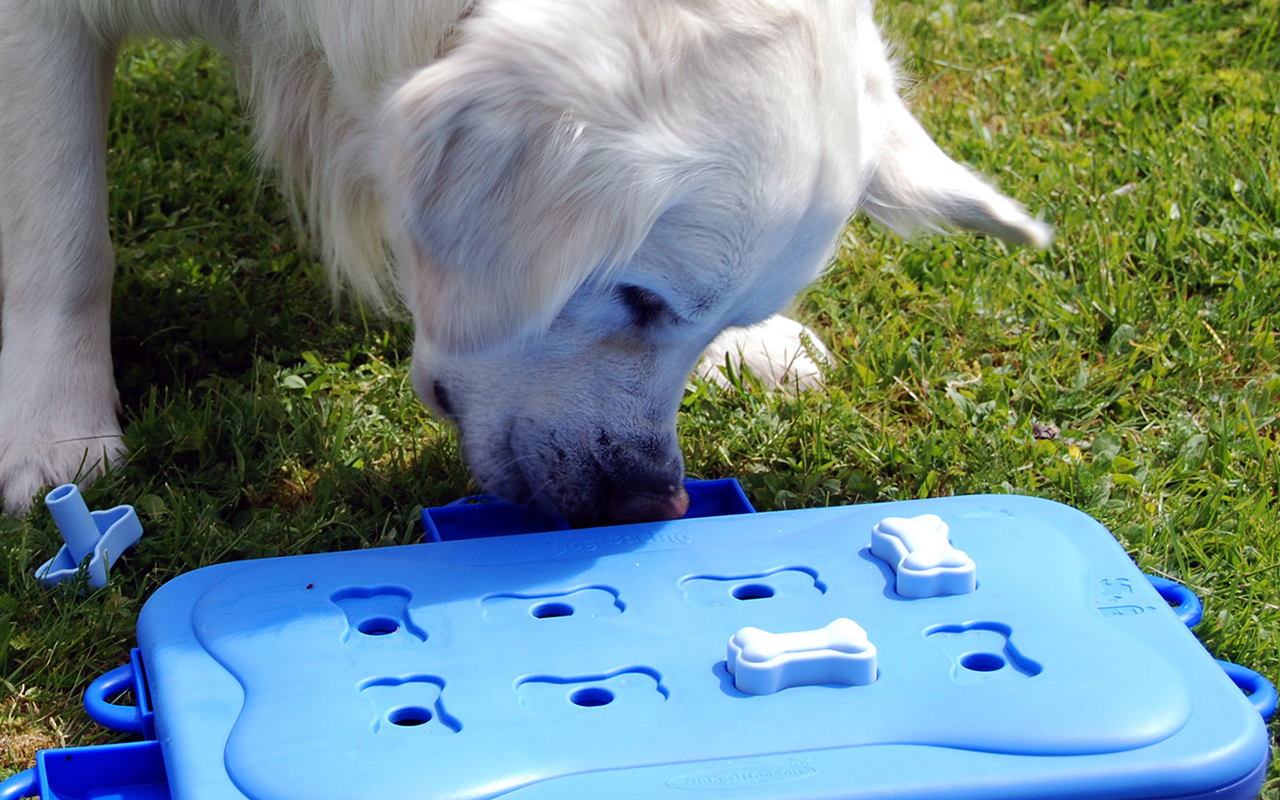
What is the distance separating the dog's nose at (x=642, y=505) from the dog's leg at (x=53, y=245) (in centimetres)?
102

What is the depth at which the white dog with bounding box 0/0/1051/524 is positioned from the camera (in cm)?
187

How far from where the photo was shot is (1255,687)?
197 cm

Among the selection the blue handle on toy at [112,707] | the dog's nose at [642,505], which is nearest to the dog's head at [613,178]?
the dog's nose at [642,505]

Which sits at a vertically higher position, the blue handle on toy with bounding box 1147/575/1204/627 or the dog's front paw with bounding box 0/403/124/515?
the dog's front paw with bounding box 0/403/124/515

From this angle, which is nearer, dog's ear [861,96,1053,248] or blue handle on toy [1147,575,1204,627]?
blue handle on toy [1147,575,1204,627]

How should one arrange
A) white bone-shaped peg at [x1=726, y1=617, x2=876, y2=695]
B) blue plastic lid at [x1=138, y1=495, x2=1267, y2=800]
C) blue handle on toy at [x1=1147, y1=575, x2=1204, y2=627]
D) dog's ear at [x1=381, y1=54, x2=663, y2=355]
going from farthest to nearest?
blue handle on toy at [x1=1147, y1=575, x2=1204, y2=627]
dog's ear at [x1=381, y1=54, x2=663, y2=355]
white bone-shaped peg at [x1=726, y1=617, x2=876, y2=695]
blue plastic lid at [x1=138, y1=495, x2=1267, y2=800]

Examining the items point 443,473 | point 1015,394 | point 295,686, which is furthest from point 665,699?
point 1015,394

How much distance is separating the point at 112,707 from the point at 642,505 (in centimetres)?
88

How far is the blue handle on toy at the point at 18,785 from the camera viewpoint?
1623mm

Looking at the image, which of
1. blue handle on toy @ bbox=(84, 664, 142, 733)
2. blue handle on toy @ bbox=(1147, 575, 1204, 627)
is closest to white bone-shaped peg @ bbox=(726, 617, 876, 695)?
blue handle on toy @ bbox=(1147, 575, 1204, 627)

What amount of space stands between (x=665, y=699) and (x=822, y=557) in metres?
0.49

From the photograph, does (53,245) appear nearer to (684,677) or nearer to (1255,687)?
(684,677)

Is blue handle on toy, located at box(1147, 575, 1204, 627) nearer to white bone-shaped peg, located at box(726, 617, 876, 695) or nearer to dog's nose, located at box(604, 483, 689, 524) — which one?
white bone-shaped peg, located at box(726, 617, 876, 695)

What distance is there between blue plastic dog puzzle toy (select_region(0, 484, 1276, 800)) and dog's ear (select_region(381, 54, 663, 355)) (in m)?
0.45
